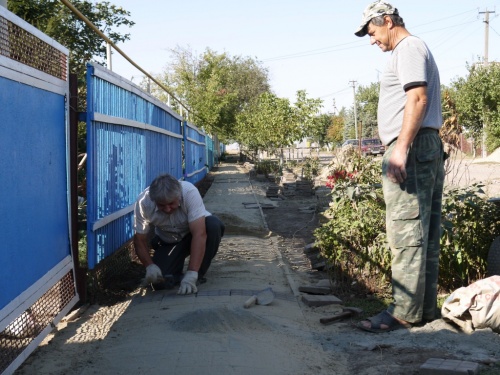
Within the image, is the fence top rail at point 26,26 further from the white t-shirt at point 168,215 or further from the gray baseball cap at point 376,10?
the gray baseball cap at point 376,10

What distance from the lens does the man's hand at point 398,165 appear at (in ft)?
13.7

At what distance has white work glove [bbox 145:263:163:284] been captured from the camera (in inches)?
219

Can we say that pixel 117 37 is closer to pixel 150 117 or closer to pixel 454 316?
pixel 150 117

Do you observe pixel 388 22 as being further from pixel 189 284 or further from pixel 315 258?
pixel 315 258

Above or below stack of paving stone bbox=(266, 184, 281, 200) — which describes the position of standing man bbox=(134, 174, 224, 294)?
above

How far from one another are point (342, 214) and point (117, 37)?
19.4 metres

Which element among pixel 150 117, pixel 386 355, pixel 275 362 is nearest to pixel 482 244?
pixel 386 355

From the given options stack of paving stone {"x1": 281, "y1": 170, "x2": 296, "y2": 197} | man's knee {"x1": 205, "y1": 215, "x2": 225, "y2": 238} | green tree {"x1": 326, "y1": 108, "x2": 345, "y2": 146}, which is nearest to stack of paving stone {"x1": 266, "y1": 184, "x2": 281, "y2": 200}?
stack of paving stone {"x1": 281, "y1": 170, "x2": 296, "y2": 197}

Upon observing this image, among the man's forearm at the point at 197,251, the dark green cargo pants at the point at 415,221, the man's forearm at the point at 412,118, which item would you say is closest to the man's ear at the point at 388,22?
the man's forearm at the point at 412,118

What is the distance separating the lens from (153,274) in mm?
5562

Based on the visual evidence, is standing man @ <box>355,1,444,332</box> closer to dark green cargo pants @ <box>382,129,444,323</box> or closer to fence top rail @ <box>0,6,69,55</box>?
dark green cargo pants @ <box>382,129,444,323</box>

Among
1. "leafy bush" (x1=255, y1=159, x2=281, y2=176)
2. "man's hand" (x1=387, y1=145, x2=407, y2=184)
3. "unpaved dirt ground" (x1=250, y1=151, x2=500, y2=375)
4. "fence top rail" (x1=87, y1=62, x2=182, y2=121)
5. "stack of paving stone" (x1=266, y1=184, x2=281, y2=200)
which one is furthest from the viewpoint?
"leafy bush" (x1=255, y1=159, x2=281, y2=176)

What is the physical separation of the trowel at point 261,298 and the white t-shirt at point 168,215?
874 millimetres

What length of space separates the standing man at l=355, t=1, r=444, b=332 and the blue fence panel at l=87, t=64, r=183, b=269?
225cm
